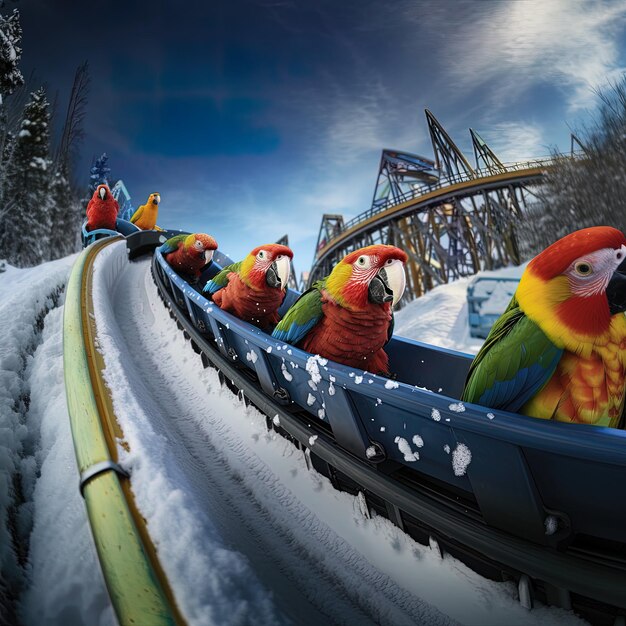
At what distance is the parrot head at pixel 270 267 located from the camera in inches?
74.7

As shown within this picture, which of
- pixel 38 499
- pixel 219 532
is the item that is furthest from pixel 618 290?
pixel 38 499

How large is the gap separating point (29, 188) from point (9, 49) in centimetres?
1116

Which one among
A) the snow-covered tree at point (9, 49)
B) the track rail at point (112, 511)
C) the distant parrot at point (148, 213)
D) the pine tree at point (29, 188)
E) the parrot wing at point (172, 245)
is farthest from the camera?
the pine tree at point (29, 188)

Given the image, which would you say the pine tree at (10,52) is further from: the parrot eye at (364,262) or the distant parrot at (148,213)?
the parrot eye at (364,262)

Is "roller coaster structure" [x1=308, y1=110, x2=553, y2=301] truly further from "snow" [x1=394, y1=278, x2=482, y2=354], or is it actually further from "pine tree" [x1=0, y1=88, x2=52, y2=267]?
"pine tree" [x1=0, y1=88, x2=52, y2=267]

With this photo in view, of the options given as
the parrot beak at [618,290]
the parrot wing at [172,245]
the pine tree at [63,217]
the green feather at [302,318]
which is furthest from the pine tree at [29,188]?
the parrot beak at [618,290]

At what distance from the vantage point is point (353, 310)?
1.33 meters

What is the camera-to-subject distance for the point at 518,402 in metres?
0.81

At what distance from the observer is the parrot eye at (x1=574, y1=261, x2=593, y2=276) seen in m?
0.80

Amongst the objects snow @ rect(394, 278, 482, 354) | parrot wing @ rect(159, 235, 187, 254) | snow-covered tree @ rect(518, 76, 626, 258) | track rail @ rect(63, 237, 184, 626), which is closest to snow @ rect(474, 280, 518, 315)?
A: snow @ rect(394, 278, 482, 354)

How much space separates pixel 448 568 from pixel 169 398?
1.71 m

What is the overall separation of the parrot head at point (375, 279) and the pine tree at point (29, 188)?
49.0 feet

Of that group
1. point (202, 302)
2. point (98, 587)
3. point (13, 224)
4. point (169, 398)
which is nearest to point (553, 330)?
point (98, 587)

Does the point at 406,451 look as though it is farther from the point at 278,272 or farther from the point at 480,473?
the point at 278,272
